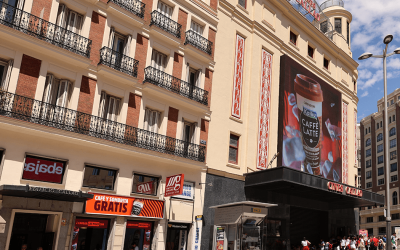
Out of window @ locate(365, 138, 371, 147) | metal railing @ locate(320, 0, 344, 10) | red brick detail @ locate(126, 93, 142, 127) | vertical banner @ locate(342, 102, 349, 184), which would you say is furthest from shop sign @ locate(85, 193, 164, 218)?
window @ locate(365, 138, 371, 147)

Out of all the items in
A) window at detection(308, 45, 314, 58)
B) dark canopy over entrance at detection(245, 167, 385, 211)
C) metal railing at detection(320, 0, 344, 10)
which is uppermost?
metal railing at detection(320, 0, 344, 10)

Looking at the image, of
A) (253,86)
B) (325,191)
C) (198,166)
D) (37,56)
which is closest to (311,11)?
(253,86)

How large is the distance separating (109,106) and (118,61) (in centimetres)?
280

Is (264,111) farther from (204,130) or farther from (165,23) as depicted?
(165,23)

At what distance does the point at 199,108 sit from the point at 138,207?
26.2 feet

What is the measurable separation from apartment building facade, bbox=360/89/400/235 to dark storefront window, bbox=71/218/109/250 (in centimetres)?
8015

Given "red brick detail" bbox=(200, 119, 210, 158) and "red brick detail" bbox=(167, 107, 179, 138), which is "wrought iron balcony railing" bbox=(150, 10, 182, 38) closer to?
"red brick detail" bbox=(167, 107, 179, 138)

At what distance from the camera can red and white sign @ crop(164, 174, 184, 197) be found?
65.1 feet

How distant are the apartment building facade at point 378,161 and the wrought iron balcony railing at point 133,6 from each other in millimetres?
79753

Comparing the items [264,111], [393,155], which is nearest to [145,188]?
[264,111]

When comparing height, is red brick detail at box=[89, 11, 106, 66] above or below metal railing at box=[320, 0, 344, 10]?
below

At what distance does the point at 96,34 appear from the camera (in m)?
20.4

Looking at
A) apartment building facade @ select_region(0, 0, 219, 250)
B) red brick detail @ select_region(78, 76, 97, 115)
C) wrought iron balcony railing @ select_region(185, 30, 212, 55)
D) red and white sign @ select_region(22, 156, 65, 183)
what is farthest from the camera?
wrought iron balcony railing @ select_region(185, 30, 212, 55)

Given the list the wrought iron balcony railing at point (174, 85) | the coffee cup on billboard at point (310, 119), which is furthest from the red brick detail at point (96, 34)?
the coffee cup on billboard at point (310, 119)
